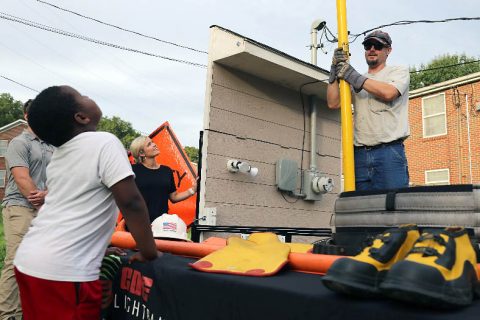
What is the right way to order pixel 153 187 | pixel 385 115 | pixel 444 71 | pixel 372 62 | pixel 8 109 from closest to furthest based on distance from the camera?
1. pixel 385 115
2. pixel 372 62
3. pixel 153 187
4. pixel 444 71
5. pixel 8 109

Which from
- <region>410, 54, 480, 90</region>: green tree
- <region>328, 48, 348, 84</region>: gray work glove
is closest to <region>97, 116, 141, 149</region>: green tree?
<region>410, 54, 480, 90</region>: green tree

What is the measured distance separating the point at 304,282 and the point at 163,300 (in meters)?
0.62

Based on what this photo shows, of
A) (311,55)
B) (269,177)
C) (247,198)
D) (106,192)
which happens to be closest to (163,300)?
(106,192)

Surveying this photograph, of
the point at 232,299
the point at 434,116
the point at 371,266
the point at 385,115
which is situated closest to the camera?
the point at 371,266

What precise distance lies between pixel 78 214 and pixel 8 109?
64.4 meters

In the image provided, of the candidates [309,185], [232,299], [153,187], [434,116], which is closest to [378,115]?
[232,299]

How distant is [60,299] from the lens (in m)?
1.55

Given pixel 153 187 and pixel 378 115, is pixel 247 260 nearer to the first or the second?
pixel 378 115

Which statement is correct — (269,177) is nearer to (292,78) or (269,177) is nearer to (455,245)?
(292,78)

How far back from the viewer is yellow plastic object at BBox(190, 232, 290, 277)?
138cm

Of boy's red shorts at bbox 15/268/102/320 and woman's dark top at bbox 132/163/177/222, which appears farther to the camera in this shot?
woman's dark top at bbox 132/163/177/222

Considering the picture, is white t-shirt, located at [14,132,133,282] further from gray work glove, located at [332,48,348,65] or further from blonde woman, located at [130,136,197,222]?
blonde woman, located at [130,136,197,222]

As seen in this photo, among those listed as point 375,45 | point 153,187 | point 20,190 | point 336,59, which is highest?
point 375,45

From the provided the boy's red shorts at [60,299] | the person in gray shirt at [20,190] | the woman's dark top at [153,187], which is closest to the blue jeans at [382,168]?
the boy's red shorts at [60,299]
